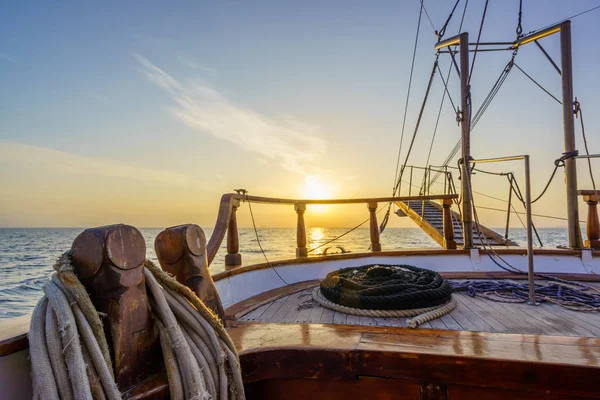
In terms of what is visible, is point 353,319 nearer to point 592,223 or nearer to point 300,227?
point 300,227

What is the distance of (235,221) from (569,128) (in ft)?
13.7

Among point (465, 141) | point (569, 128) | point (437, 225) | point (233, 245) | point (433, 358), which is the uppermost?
point (569, 128)

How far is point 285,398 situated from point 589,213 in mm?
4268

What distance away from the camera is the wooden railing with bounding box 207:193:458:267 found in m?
2.42

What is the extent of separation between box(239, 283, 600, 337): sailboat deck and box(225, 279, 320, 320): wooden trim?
0.04 meters

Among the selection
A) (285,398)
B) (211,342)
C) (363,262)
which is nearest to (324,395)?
(285,398)

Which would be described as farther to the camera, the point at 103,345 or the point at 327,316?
the point at 327,316

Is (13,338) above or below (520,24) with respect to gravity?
below

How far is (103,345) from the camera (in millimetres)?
833

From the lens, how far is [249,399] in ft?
3.80

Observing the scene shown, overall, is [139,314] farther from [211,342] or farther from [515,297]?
[515,297]

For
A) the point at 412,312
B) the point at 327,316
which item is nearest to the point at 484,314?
the point at 412,312

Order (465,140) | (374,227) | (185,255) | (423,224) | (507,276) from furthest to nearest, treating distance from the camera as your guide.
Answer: (423,224) < (465,140) < (374,227) < (507,276) < (185,255)

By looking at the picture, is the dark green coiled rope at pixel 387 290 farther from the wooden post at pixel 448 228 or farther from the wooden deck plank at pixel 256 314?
the wooden post at pixel 448 228
